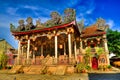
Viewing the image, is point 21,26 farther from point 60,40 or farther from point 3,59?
point 60,40

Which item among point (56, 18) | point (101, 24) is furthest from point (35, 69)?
point (101, 24)

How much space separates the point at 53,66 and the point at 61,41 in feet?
18.9

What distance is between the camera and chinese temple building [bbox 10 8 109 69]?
13766 mm

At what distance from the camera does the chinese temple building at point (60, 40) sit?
13766 millimetres

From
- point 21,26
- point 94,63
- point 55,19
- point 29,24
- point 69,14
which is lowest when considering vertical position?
point 94,63

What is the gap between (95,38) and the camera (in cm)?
1850

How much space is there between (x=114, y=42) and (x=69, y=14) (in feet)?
49.2

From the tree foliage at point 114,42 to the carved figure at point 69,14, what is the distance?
46.5 feet

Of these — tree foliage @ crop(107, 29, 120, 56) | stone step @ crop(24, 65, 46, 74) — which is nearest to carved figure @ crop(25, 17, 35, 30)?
stone step @ crop(24, 65, 46, 74)

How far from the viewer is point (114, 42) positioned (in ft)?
79.0

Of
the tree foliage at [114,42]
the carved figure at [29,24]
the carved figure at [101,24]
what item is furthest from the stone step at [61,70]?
the tree foliage at [114,42]

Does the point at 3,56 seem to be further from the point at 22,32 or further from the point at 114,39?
the point at 114,39

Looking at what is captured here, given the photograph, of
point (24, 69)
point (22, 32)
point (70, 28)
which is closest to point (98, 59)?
point (70, 28)

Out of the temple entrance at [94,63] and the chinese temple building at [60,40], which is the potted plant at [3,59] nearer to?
the chinese temple building at [60,40]
